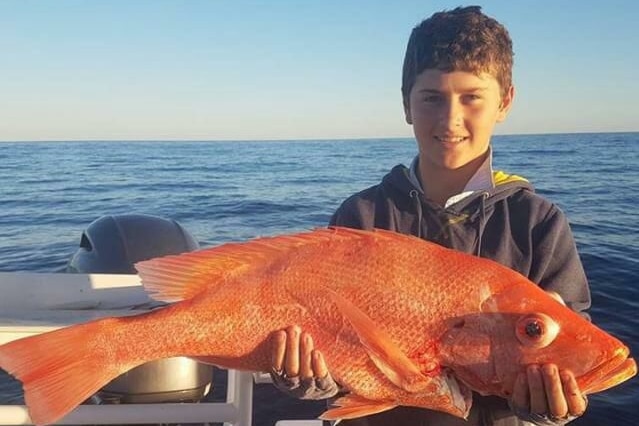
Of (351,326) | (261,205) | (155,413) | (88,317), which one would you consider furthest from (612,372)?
(261,205)

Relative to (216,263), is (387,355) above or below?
below

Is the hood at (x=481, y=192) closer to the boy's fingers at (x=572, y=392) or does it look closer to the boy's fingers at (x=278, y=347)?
the boy's fingers at (x=572, y=392)

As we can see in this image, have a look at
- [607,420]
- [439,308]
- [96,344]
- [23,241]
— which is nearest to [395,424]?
[439,308]

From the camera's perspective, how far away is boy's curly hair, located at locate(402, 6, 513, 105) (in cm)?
282

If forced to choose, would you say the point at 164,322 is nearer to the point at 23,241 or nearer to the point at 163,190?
the point at 23,241

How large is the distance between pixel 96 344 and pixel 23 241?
1374cm

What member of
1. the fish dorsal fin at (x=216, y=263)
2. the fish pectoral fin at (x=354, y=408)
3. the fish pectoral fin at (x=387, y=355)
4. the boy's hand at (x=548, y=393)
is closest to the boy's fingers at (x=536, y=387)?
the boy's hand at (x=548, y=393)

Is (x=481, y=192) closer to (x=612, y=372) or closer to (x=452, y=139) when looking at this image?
(x=452, y=139)

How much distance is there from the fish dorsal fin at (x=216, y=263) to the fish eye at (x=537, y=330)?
62 cm

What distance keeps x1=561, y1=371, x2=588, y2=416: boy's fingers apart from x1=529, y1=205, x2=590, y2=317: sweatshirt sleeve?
2.27 feet

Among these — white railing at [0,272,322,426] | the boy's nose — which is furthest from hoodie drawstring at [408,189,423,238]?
white railing at [0,272,322,426]

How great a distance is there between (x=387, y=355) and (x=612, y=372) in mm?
786

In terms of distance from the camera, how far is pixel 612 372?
2.00 meters

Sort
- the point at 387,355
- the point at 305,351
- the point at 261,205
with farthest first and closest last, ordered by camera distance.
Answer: the point at 261,205 → the point at 305,351 → the point at 387,355
